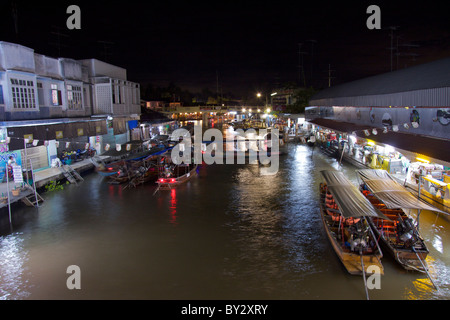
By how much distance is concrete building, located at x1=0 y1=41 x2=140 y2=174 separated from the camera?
61.1 feet

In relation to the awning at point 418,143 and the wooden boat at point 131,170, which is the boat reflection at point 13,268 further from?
the awning at point 418,143

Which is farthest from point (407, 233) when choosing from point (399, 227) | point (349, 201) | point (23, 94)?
point (23, 94)

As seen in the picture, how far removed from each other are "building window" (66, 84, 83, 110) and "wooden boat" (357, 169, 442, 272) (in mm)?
22985

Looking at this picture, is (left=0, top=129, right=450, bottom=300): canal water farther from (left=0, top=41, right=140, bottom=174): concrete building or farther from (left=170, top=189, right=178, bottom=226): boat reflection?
(left=0, top=41, right=140, bottom=174): concrete building

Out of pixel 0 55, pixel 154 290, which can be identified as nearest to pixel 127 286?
pixel 154 290

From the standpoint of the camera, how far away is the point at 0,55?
18.1 m

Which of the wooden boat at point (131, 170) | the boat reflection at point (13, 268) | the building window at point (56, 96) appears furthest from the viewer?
the building window at point (56, 96)

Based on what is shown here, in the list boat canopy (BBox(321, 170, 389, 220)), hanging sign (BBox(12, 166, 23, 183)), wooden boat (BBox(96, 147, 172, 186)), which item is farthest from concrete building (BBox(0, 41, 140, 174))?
boat canopy (BBox(321, 170, 389, 220))

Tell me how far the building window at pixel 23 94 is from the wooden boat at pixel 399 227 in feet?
66.2

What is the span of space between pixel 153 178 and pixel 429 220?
17610 mm

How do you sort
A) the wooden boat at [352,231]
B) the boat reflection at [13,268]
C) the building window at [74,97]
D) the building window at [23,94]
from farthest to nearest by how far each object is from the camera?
the building window at [74,97] < the building window at [23,94] < the wooden boat at [352,231] < the boat reflection at [13,268]

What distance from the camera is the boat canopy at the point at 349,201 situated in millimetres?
10633

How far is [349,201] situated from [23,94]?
65.2 ft

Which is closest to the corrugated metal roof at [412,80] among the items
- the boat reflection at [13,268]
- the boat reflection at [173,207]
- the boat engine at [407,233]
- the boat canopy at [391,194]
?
the boat canopy at [391,194]
